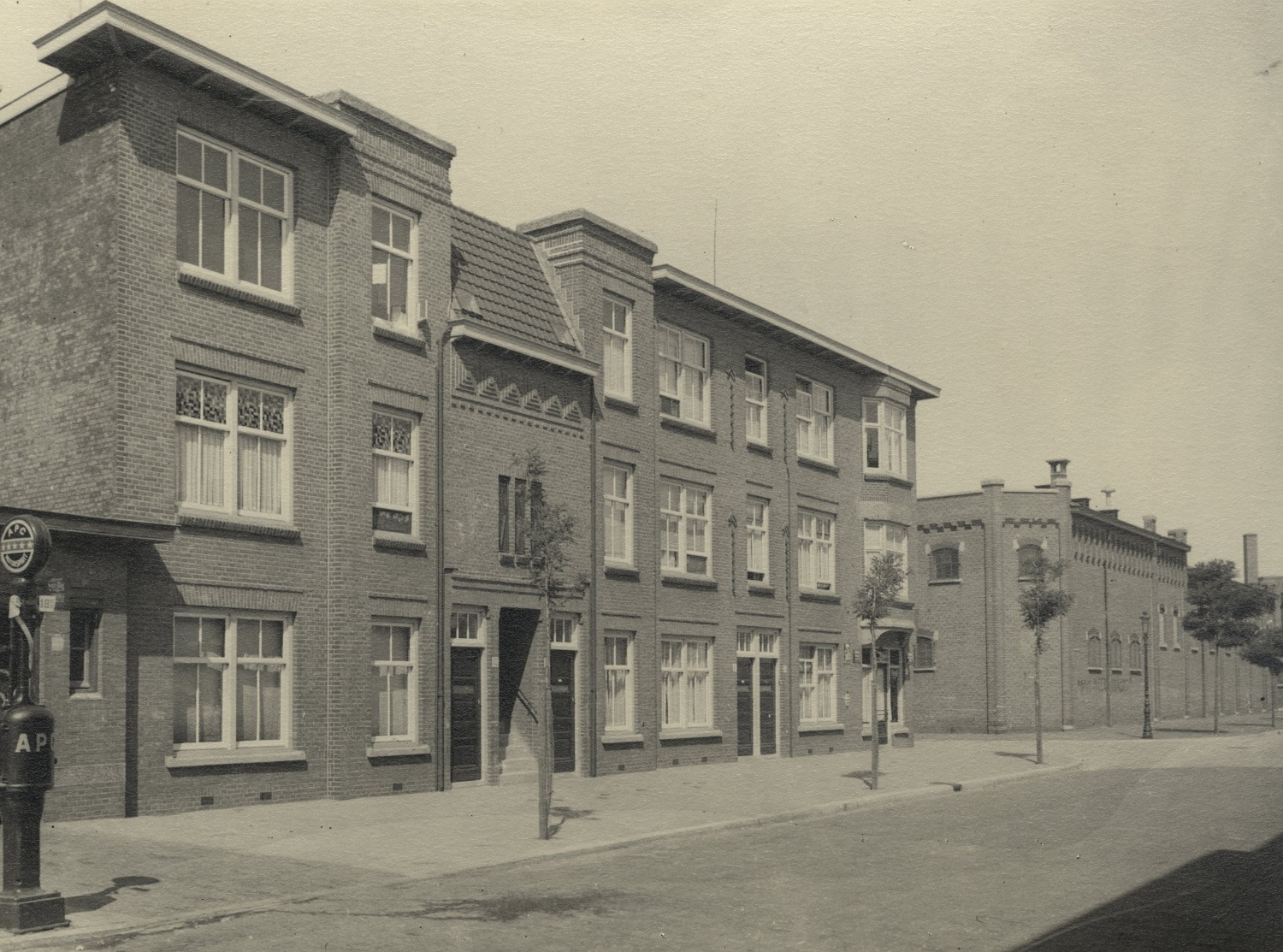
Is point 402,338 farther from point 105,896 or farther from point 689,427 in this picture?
point 105,896

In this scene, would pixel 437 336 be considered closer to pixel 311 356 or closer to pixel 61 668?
pixel 311 356

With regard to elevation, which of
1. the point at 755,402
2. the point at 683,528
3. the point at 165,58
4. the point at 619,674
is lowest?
the point at 619,674

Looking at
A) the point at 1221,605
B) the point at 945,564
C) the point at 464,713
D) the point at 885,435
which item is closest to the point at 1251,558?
the point at 1221,605

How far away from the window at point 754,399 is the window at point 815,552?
292 cm

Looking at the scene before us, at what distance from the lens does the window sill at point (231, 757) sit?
750 inches

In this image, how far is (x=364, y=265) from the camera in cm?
2264

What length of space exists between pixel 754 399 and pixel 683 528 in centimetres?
499

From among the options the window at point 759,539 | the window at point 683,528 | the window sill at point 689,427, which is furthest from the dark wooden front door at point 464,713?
the window at point 759,539

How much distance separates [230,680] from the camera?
20.2 m

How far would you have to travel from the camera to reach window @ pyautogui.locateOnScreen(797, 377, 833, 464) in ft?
123

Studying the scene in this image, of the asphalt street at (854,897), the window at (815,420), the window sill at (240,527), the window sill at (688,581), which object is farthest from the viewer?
the window at (815,420)

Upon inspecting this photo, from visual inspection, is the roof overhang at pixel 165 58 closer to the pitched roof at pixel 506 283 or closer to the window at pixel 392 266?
the window at pixel 392 266

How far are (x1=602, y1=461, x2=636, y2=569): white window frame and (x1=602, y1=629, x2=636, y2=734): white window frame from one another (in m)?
1.61

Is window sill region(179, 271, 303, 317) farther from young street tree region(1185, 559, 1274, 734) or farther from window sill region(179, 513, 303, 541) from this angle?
young street tree region(1185, 559, 1274, 734)
